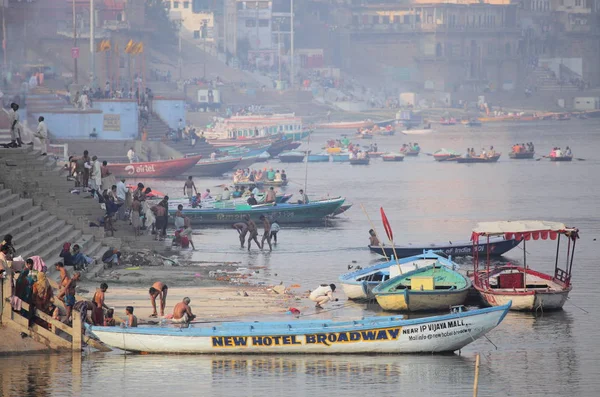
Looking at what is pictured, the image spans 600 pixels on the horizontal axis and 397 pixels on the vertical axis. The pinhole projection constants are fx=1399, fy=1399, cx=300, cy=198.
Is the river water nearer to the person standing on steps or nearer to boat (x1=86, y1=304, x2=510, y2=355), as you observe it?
boat (x1=86, y1=304, x2=510, y2=355)

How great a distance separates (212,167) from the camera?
83750mm

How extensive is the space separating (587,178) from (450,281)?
57.0m

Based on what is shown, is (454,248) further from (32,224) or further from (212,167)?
(212,167)

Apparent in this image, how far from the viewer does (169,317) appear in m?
30.3

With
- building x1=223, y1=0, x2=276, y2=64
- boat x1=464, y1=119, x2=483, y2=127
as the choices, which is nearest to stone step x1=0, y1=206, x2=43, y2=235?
building x1=223, y1=0, x2=276, y2=64

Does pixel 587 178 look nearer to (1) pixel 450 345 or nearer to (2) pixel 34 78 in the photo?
(2) pixel 34 78

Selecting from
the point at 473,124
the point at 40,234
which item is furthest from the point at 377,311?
the point at 473,124

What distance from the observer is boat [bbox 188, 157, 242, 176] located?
8281 cm

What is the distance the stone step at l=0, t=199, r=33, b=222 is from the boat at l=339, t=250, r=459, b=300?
8.59m

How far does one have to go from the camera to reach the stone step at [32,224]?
34.0 metres

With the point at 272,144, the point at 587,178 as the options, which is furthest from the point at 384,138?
the point at 587,178

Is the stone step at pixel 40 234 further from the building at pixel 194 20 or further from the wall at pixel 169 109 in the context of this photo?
the building at pixel 194 20

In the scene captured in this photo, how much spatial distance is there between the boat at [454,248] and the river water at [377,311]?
144cm

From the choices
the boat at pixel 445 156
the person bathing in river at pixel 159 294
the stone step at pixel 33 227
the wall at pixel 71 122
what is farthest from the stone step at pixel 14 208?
the boat at pixel 445 156
